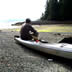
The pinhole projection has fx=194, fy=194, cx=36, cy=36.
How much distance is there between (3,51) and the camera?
10.1 meters

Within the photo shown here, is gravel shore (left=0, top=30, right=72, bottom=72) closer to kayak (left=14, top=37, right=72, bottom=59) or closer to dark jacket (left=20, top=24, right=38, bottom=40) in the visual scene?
kayak (left=14, top=37, right=72, bottom=59)

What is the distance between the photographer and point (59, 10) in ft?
135

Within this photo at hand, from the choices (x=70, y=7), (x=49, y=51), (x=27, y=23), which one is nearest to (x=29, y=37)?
(x=27, y=23)

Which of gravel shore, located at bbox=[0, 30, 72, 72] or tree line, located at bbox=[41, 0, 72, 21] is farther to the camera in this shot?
tree line, located at bbox=[41, 0, 72, 21]

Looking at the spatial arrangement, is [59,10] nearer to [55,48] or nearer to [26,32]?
[26,32]

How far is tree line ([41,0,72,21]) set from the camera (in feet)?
130

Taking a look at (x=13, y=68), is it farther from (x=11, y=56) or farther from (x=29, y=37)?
(x=29, y=37)

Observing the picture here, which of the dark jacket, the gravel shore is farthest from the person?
the gravel shore

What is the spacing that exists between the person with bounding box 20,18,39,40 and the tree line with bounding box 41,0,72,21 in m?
28.9

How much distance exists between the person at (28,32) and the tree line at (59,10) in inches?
1136

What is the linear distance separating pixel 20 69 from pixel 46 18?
3980 cm

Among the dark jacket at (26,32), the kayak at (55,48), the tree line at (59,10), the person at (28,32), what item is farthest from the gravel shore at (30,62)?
the tree line at (59,10)

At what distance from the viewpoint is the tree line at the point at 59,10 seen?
39625 millimetres

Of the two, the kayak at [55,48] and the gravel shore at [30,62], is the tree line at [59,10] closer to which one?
the kayak at [55,48]
